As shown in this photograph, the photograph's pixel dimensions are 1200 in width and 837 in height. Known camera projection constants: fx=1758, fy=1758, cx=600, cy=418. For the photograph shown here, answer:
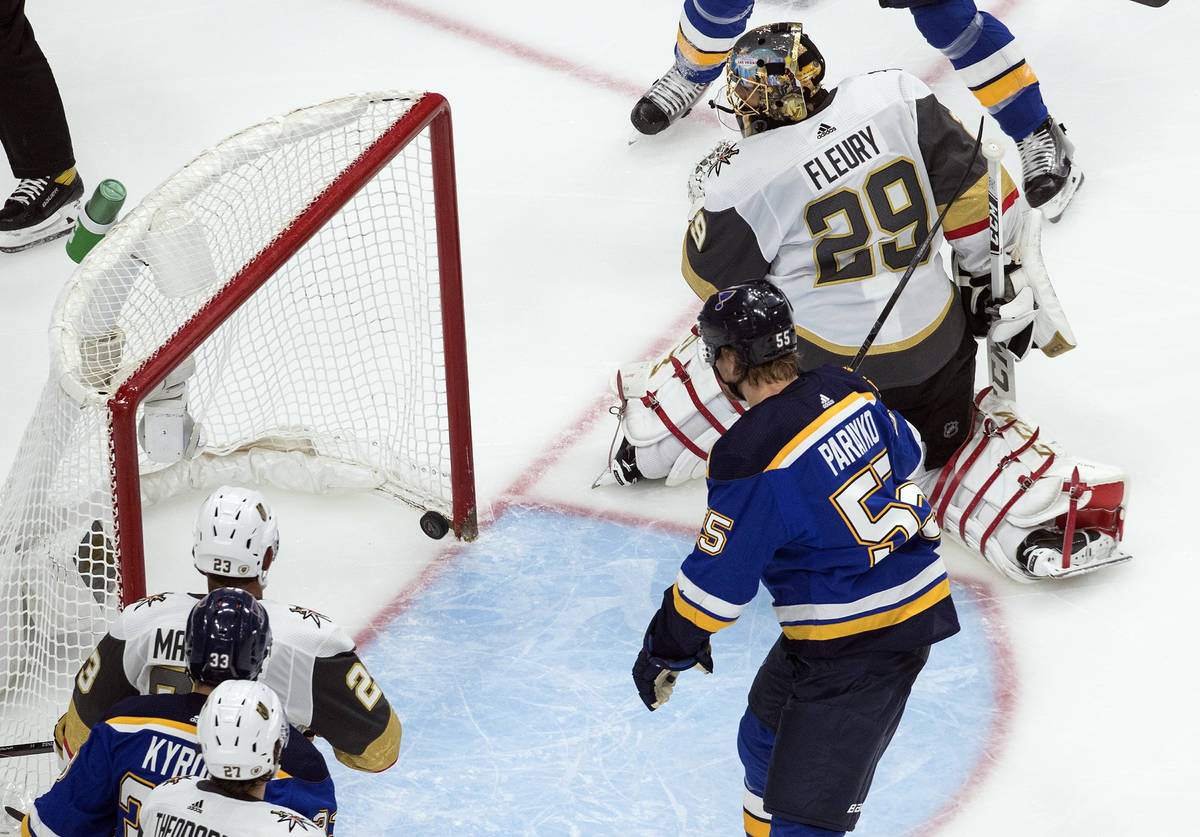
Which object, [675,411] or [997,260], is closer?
[997,260]

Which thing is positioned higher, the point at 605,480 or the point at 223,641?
the point at 223,641

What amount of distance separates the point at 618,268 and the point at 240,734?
2.62m

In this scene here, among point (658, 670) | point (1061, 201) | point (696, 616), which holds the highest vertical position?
point (696, 616)

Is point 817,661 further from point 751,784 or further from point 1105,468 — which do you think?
point 1105,468

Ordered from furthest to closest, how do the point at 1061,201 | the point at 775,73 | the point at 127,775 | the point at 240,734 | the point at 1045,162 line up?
the point at 1061,201, the point at 1045,162, the point at 775,73, the point at 127,775, the point at 240,734

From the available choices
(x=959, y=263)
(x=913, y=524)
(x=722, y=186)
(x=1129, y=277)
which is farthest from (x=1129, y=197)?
(x=913, y=524)

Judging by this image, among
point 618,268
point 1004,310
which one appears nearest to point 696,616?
point 1004,310

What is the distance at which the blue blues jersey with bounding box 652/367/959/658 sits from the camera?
7.99ft

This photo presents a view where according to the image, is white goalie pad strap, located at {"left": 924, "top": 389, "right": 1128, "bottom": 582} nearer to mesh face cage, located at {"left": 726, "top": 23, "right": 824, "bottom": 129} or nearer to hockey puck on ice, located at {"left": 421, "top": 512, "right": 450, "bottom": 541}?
mesh face cage, located at {"left": 726, "top": 23, "right": 824, "bottom": 129}

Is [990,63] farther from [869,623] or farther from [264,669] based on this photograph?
[264,669]

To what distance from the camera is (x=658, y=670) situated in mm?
2609

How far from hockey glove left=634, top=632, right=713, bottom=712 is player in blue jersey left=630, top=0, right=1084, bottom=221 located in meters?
2.11

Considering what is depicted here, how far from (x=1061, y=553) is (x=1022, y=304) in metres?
0.49

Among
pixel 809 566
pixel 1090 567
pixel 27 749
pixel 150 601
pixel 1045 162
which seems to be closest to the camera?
pixel 150 601
